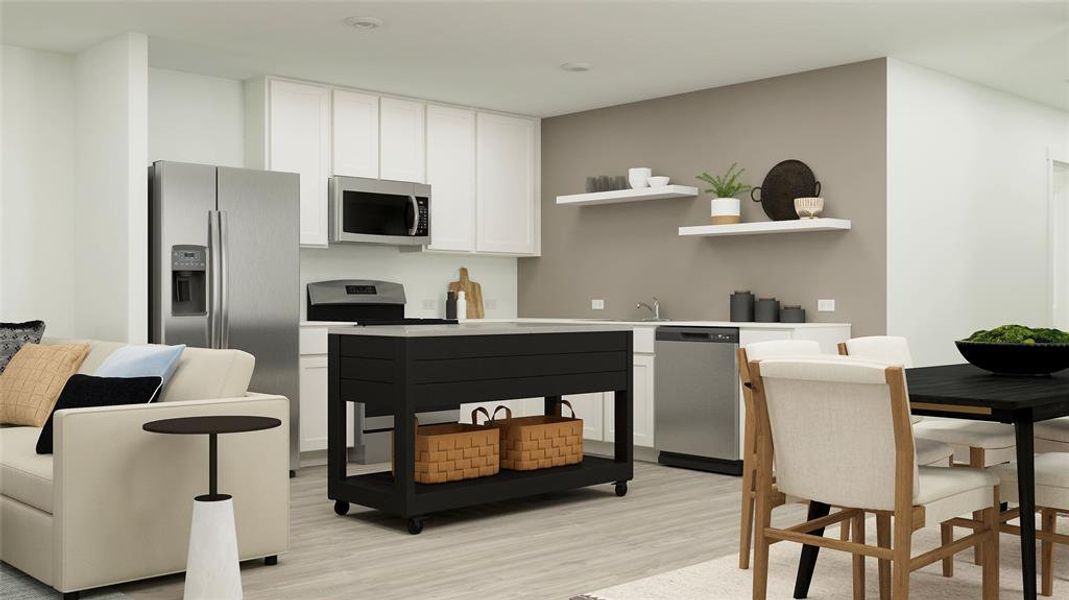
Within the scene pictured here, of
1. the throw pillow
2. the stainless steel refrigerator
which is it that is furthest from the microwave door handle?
the throw pillow

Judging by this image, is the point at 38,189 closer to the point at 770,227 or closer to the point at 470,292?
the point at 470,292

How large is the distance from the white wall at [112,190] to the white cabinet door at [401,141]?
1.69 meters

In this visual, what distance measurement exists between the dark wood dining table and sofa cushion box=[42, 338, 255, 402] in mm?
2141

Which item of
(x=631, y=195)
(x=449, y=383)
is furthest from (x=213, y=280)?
Answer: (x=631, y=195)

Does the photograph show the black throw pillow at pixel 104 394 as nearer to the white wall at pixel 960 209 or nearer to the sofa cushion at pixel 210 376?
the sofa cushion at pixel 210 376

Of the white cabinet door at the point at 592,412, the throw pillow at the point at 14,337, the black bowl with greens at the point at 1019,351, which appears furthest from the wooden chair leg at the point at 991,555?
the throw pillow at the point at 14,337

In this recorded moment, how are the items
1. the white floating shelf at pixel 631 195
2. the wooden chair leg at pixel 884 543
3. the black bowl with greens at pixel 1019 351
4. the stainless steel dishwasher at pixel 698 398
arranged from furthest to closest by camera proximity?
the white floating shelf at pixel 631 195
the stainless steel dishwasher at pixel 698 398
the black bowl with greens at pixel 1019 351
the wooden chair leg at pixel 884 543

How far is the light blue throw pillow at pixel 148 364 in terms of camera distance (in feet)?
12.7

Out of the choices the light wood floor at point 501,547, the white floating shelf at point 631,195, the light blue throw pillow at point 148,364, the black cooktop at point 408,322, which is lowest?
the light wood floor at point 501,547

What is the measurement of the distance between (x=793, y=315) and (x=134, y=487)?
3.99 metres

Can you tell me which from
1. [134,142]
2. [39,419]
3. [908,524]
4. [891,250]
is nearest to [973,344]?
[908,524]

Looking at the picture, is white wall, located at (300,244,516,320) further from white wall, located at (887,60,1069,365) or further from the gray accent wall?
white wall, located at (887,60,1069,365)

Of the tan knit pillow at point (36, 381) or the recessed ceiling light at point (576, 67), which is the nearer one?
the tan knit pillow at point (36, 381)

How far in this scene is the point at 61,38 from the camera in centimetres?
547
